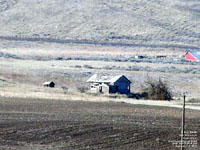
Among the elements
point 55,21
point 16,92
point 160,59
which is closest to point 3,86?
point 16,92

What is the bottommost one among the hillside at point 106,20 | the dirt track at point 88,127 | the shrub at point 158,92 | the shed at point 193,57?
the dirt track at point 88,127

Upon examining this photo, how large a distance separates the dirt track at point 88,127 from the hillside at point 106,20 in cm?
6481

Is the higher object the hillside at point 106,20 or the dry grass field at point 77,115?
the hillside at point 106,20

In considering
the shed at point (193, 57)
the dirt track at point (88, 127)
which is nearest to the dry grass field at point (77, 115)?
the dirt track at point (88, 127)

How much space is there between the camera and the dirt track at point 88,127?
19.5 meters

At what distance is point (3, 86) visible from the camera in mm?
42688

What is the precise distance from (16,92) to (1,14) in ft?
224

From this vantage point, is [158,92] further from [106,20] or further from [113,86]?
[106,20]

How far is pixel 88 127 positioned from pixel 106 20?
83972mm

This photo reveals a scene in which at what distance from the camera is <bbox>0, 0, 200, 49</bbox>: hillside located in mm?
96688

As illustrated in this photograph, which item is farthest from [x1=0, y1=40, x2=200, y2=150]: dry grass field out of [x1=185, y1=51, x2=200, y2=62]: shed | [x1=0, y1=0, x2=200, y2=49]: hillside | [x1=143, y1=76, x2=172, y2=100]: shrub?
[x1=0, y1=0, x2=200, y2=49]: hillside

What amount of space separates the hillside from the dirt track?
64813 mm

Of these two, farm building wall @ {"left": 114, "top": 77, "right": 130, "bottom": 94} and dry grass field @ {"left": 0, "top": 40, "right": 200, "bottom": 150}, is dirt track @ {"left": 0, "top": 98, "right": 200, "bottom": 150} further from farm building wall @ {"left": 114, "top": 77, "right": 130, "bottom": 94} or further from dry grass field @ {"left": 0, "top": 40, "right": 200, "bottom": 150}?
farm building wall @ {"left": 114, "top": 77, "right": 130, "bottom": 94}

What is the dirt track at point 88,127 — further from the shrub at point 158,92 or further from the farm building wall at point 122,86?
the farm building wall at point 122,86
